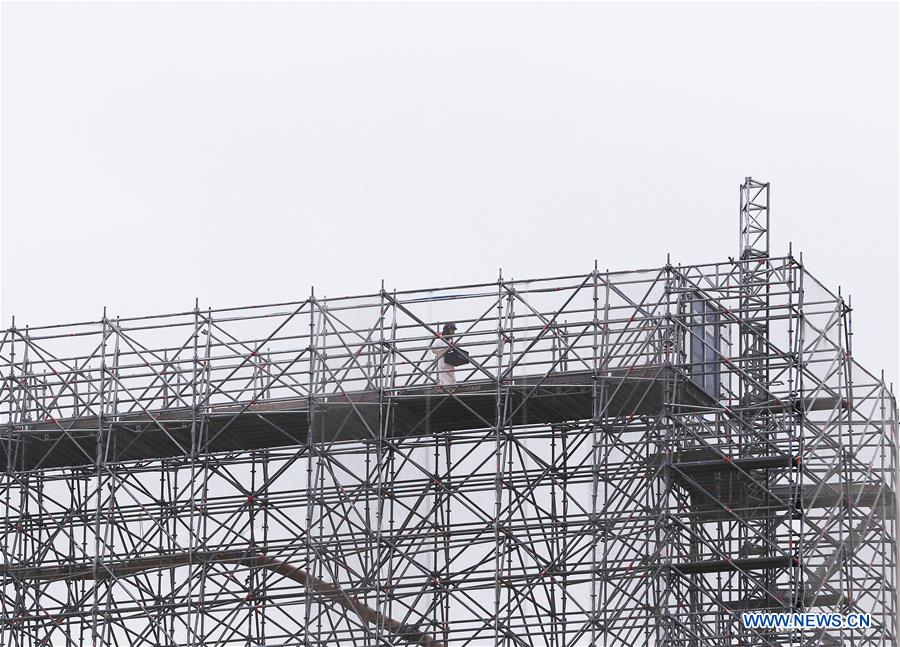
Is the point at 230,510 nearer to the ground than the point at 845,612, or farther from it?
farther from it

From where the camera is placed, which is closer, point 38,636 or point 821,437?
point 821,437

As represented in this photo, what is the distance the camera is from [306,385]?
43094 mm

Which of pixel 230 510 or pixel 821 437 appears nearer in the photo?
pixel 821 437

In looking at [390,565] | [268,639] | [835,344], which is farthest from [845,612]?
[268,639]

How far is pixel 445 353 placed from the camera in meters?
42.8

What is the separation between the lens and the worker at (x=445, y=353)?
42.7 meters

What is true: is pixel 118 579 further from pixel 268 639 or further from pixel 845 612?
pixel 845 612

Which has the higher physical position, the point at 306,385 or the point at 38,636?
the point at 306,385

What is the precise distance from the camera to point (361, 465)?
42.7 meters

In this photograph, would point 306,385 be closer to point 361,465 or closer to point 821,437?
point 361,465

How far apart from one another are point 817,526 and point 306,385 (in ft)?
30.0

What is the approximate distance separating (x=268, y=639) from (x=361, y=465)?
11.8ft

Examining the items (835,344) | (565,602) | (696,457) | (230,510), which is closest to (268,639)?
(230,510)

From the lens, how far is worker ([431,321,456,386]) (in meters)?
42.7
